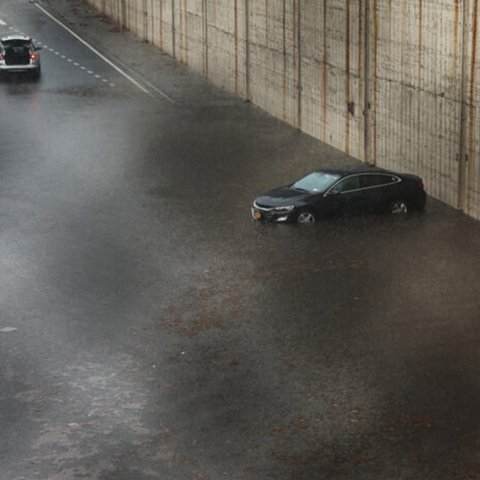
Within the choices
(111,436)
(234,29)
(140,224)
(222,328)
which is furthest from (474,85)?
(234,29)

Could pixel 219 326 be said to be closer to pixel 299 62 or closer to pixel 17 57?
pixel 299 62

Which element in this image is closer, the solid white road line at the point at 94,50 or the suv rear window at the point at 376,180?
the suv rear window at the point at 376,180

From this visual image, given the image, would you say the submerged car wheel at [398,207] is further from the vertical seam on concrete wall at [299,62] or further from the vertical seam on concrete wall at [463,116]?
the vertical seam on concrete wall at [299,62]

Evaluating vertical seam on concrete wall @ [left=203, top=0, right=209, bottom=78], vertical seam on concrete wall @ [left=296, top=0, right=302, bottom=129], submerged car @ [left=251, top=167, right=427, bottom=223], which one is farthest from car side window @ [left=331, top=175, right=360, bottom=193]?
vertical seam on concrete wall @ [left=203, top=0, right=209, bottom=78]

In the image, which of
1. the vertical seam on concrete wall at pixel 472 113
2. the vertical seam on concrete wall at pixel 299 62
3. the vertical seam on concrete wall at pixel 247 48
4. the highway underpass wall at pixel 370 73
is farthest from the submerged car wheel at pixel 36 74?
the vertical seam on concrete wall at pixel 472 113

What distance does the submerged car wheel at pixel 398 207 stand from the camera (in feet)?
107

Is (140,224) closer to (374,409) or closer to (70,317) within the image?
(70,317)

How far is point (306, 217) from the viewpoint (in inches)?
1251

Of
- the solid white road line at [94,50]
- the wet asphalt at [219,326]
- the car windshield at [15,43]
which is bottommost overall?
the wet asphalt at [219,326]

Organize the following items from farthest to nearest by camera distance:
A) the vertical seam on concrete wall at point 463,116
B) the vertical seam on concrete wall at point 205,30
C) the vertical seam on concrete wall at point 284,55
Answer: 1. the vertical seam on concrete wall at point 205,30
2. the vertical seam on concrete wall at point 284,55
3. the vertical seam on concrete wall at point 463,116

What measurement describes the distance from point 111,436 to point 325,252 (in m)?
10.9

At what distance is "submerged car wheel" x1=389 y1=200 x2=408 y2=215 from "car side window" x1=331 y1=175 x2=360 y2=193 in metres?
1.02

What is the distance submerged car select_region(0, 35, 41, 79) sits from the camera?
2164 inches

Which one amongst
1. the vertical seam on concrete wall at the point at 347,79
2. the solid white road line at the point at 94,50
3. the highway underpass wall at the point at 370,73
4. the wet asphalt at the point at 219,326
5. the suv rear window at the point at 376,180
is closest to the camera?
the wet asphalt at the point at 219,326
